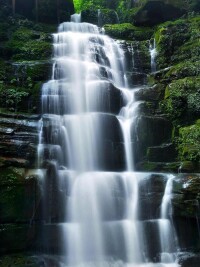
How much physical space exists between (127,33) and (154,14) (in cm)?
245

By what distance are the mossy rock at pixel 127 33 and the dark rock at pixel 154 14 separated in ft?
3.40

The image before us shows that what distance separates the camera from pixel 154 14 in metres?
22.5

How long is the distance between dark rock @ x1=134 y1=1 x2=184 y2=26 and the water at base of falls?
9440 millimetres

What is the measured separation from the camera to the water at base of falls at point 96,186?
32.3 ft

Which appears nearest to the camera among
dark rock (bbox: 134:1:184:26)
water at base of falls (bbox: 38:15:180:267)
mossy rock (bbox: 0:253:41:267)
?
mossy rock (bbox: 0:253:41:267)

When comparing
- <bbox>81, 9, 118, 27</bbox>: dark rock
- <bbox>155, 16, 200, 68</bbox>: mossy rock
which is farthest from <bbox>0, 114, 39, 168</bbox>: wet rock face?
<bbox>81, 9, 118, 27</bbox>: dark rock

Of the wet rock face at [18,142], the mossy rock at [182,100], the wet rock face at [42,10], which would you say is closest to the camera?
the wet rock face at [18,142]

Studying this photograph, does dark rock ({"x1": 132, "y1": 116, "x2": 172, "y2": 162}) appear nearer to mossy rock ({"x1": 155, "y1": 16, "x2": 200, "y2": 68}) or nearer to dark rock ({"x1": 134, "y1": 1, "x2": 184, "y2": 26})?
mossy rock ({"x1": 155, "y1": 16, "x2": 200, "y2": 68})

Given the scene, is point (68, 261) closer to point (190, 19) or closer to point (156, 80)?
point (156, 80)

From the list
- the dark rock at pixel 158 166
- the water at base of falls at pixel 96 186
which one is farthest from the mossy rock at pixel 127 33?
the dark rock at pixel 158 166

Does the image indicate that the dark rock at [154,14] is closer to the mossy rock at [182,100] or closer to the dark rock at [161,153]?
the mossy rock at [182,100]

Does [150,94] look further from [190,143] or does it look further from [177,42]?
[177,42]

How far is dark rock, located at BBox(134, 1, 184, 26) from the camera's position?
22.4 m

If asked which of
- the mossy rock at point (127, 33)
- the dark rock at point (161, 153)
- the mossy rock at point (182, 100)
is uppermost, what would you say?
the mossy rock at point (127, 33)
